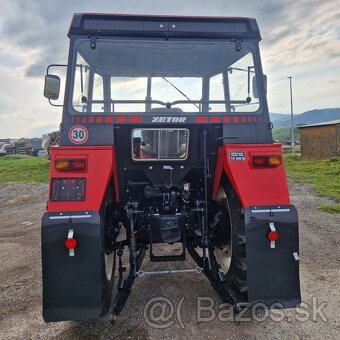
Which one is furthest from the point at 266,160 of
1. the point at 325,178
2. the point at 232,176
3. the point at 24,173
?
the point at 24,173

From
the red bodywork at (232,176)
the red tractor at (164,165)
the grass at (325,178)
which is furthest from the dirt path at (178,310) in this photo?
the grass at (325,178)

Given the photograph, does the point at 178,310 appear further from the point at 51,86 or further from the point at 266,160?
the point at 51,86

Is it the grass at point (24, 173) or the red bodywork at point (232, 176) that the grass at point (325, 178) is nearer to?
the red bodywork at point (232, 176)

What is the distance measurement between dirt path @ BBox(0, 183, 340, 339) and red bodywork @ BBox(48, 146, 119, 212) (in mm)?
1202

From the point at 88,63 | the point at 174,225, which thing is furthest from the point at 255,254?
the point at 88,63

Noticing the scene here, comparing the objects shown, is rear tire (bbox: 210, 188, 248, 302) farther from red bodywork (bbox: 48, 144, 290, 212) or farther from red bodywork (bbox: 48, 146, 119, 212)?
red bodywork (bbox: 48, 146, 119, 212)

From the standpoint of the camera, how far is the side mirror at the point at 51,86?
3605 mm

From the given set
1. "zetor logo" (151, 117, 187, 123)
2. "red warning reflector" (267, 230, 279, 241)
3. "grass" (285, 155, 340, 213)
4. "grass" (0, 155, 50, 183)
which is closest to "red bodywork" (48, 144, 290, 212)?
"red warning reflector" (267, 230, 279, 241)

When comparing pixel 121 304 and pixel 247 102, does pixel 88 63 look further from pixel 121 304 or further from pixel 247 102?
pixel 121 304

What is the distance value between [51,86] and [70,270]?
1.87 meters

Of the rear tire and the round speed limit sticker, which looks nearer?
the rear tire

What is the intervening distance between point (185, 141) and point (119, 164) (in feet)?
2.40

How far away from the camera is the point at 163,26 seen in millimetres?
3568

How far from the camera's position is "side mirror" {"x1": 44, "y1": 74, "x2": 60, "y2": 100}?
3.61 meters
